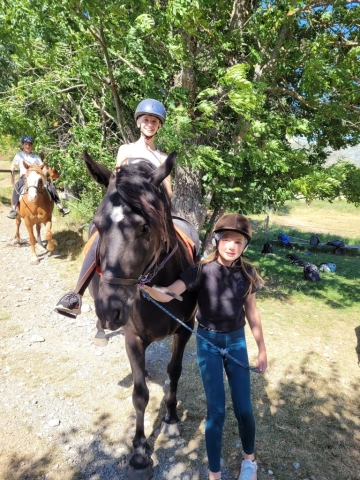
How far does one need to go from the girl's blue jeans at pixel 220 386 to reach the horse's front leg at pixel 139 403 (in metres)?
0.63

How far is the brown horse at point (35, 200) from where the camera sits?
781cm

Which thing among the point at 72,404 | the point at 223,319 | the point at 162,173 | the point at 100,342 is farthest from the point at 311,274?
the point at 162,173

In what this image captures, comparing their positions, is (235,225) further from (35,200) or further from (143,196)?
(35,200)

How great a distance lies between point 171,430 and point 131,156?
117 inches

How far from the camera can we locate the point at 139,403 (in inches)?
116

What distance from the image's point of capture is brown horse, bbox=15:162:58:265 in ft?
25.6

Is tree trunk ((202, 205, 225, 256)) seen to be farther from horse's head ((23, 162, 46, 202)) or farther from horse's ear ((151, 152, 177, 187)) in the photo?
horse's ear ((151, 152, 177, 187))

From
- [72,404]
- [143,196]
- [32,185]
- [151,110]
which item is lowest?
[72,404]

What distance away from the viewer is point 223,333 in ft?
8.25

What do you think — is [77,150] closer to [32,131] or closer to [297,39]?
[32,131]

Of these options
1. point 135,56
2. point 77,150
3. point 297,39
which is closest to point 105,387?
point 77,150

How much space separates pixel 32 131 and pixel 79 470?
6.41 metres

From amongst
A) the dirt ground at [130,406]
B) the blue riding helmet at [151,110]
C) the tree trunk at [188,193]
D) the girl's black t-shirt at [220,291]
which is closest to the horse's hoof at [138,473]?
the dirt ground at [130,406]

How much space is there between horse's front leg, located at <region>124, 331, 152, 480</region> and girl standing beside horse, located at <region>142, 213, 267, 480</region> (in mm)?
623
